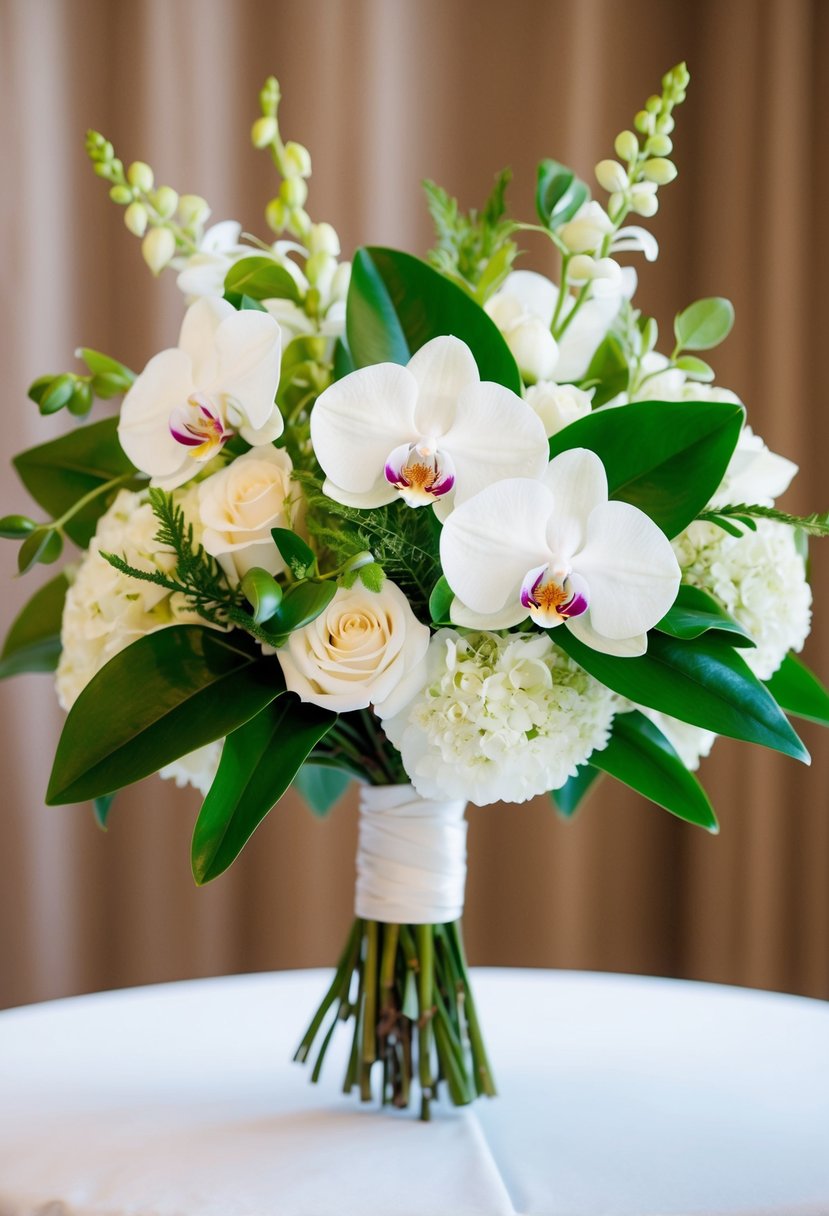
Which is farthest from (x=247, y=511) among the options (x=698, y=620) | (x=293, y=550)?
(x=698, y=620)

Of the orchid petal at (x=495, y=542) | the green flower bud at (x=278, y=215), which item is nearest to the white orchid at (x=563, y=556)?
the orchid petal at (x=495, y=542)

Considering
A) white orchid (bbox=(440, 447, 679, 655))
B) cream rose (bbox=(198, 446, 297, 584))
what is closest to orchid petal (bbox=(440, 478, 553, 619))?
white orchid (bbox=(440, 447, 679, 655))

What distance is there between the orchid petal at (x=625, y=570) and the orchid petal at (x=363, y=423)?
0.12m

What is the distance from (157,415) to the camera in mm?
735

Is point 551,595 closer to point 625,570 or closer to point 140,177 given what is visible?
point 625,570

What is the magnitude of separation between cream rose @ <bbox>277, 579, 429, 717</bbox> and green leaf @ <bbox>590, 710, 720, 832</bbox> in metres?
0.17

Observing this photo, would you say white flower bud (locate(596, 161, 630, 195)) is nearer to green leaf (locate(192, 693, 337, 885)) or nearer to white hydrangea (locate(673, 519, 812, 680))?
white hydrangea (locate(673, 519, 812, 680))

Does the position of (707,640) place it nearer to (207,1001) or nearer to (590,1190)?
(590,1190)

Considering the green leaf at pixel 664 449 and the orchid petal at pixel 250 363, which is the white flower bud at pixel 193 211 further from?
the green leaf at pixel 664 449

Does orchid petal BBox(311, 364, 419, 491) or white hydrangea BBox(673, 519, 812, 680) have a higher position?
orchid petal BBox(311, 364, 419, 491)

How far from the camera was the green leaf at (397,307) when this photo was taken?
2.41 feet

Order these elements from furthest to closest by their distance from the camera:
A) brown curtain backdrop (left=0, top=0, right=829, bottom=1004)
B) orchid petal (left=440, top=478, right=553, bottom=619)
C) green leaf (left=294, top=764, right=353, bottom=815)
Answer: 1. brown curtain backdrop (left=0, top=0, right=829, bottom=1004)
2. green leaf (left=294, top=764, right=353, bottom=815)
3. orchid petal (left=440, top=478, right=553, bottom=619)

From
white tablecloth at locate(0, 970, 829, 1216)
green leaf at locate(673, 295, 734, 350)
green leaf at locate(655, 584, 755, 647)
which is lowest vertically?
white tablecloth at locate(0, 970, 829, 1216)

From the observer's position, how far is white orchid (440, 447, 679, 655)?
2.06ft
